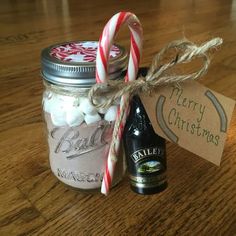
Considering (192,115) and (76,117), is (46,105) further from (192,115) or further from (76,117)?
(192,115)

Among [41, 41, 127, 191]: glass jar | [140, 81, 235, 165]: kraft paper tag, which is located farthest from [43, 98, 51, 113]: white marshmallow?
[140, 81, 235, 165]: kraft paper tag

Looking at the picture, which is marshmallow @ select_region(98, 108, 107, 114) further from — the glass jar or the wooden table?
the wooden table

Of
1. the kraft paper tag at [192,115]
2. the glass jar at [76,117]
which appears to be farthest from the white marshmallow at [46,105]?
the kraft paper tag at [192,115]

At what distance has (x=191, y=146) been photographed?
0.39 m

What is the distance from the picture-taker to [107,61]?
0.35 m

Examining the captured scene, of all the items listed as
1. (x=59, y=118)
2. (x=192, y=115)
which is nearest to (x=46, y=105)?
(x=59, y=118)

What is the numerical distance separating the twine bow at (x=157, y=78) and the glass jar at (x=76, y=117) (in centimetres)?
2

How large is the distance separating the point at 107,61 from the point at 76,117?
0.07 meters

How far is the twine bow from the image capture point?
1.18ft

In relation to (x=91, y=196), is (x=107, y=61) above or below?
above

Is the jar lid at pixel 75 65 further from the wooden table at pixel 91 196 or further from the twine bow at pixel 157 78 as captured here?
the wooden table at pixel 91 196

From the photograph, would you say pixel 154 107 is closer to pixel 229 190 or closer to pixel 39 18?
pixel 229 190

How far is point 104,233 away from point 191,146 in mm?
128

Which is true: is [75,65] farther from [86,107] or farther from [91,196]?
[91,196]
